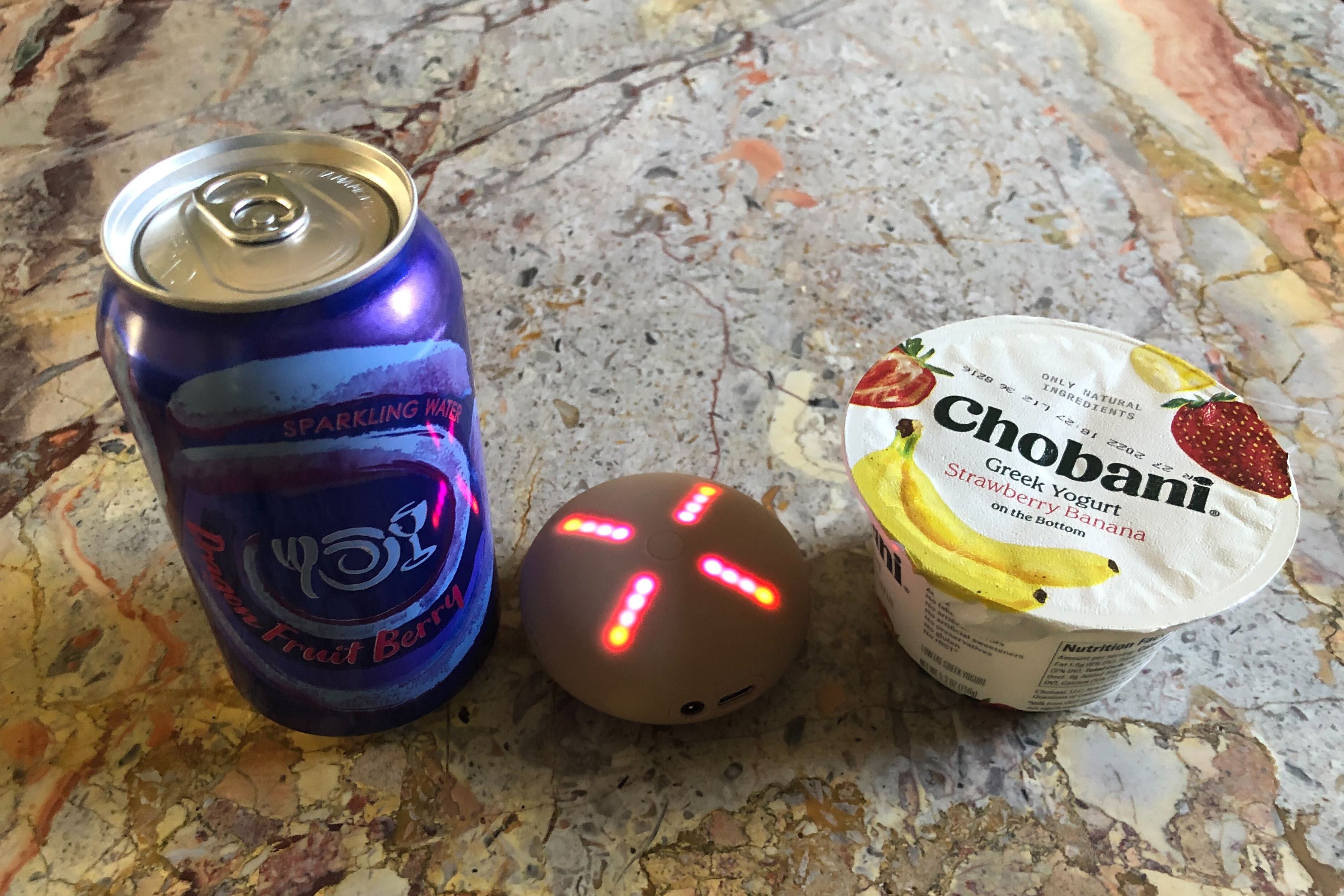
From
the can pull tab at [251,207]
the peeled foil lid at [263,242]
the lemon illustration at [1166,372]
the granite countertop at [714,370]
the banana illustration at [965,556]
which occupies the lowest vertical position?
the granite countertop at [714,370]

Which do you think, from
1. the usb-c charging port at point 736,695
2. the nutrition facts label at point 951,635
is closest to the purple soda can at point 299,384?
the usb-c charging port at point 736,695

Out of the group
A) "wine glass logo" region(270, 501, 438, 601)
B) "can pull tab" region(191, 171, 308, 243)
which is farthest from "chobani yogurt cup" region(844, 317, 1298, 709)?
"can pull tab" region(191, 171, 308, 243)

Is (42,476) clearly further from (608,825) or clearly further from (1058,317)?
(1058,317)

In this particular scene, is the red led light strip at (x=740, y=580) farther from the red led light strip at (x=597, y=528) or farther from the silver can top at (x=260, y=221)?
the silver can top at (x=260, y=221)

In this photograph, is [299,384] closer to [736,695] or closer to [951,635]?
[736,695]

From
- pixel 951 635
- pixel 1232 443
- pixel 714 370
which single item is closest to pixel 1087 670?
pixel 951 635

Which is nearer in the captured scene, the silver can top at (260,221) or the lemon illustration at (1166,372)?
the silver can top at (260,221)

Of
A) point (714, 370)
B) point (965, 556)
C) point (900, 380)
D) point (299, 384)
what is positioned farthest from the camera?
point (714, 370)
